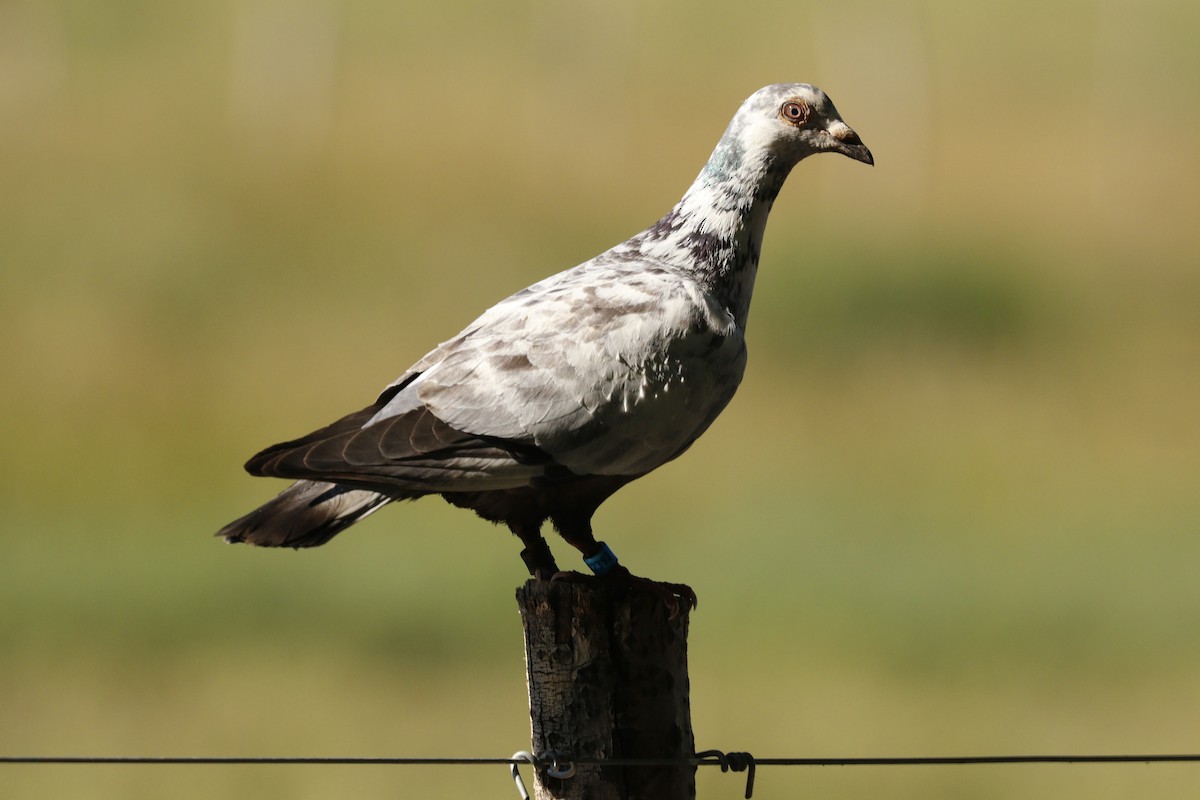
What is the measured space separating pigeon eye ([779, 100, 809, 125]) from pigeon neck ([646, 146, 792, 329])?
4.8 inches

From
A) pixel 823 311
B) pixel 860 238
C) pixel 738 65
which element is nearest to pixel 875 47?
pixel 738 65

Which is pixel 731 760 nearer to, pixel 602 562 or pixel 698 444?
pixel 602 562

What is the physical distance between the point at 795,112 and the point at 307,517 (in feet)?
6.07

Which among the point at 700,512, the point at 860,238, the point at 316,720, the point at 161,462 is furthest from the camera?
the point at 860,238

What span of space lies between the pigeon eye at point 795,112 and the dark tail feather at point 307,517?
5.43ft

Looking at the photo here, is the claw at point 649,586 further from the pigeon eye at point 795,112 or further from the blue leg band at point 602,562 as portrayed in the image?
the pigeon eye at point 795,112

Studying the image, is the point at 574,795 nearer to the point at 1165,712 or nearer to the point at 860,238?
the point at 1165,712

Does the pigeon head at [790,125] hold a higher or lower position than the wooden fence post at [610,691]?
higher

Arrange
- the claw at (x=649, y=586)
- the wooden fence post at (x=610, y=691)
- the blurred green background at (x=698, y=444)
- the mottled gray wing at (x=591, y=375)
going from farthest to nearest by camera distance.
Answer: the blurred green background at (x=698, y=444)
the mottled gray wing at (x=591, y=375)
the claw at (x=649, y=586)
the wooden fence post at (x=610, y=691)

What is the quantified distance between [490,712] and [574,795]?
7031 mm

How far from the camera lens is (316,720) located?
34.8ft

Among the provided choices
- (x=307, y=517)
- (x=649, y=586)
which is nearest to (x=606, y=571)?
(x=649, y=586)

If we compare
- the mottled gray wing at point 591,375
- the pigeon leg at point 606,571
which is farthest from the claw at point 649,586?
the mottled gray wing at point 591,375

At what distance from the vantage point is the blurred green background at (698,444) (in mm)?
11039
